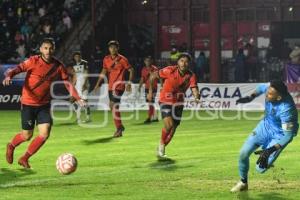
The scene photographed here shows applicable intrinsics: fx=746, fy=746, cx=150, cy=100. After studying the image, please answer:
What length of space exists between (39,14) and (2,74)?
541 centimetres

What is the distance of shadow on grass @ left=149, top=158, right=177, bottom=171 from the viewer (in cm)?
1299

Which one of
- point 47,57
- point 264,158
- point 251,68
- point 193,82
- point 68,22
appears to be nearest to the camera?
point 264,158

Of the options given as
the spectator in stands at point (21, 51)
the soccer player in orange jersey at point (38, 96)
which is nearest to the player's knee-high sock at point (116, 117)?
the soccer player in orange jersey at point (38, 96)

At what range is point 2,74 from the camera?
95.2 ft

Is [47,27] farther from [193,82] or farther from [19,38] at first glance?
[193,82]

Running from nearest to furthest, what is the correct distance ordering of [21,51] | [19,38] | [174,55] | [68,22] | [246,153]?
[246,153] → [174,55] → [19,38] → [21,51] → [68,22]

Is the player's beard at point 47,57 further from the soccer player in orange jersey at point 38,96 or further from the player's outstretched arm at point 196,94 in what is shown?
the player's outstretched arm at point 196,94

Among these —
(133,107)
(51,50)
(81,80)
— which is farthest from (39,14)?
(51,50)

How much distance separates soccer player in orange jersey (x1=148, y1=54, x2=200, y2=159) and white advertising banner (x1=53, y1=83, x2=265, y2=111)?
12.7 m

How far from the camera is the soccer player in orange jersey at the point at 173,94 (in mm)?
14391

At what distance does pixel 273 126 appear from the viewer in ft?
33.8

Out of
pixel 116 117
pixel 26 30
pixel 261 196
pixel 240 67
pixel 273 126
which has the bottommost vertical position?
pixel 261 196

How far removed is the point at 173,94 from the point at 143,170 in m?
2.47

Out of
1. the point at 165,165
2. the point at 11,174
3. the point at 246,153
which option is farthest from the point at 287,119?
the point at 11,174
